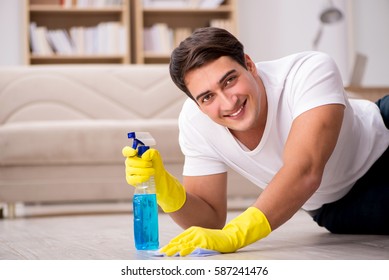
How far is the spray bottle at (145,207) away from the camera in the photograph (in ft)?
4.53

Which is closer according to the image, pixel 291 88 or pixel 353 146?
pixel 291 88

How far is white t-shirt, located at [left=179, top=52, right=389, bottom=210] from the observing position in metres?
1.46

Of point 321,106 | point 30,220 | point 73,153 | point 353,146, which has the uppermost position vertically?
point 321,106

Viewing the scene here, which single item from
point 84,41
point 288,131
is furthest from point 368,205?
point 84,41

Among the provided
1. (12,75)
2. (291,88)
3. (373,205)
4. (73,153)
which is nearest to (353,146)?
(373,205)

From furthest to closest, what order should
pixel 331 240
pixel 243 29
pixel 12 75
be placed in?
1. pixel 243 29
2. pixel 12 75
3. pixel 331 240

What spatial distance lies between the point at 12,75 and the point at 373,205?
8.21 ft

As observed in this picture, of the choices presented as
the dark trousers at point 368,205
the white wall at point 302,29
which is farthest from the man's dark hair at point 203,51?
the white wall at point 302,29

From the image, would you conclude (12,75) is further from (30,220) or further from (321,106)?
(321,106)

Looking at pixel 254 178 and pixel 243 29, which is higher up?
pixel 243 29

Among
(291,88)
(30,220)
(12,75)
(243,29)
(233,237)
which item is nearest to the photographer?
(233,237)

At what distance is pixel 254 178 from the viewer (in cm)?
169

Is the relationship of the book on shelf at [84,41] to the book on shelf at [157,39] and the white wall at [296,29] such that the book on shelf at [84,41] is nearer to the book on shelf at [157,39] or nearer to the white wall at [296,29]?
the book on shelf at [157,39]

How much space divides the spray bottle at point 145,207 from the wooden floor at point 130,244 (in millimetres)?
46
